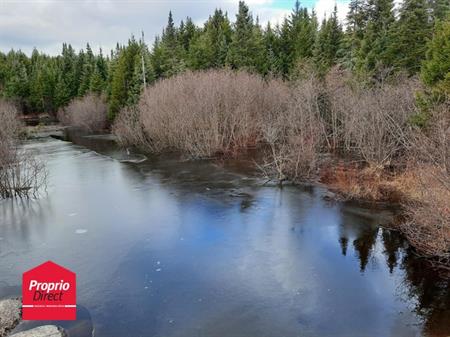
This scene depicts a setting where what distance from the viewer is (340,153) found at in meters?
24.9

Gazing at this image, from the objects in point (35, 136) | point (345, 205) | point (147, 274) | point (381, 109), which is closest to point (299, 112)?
point (381, 109)

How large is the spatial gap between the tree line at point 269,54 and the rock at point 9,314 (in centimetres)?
1463

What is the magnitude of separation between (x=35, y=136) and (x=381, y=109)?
40257 millimetres

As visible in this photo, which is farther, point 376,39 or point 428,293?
point 376,39

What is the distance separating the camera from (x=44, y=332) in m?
7.43

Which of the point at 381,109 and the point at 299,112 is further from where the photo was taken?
the point at 299,112

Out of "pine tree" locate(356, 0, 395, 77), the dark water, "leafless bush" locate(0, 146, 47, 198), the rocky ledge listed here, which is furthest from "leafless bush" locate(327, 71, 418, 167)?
"leafless bush" locate(0, 146, 47, 198)

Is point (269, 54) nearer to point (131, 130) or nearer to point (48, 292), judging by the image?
point (131, 130)

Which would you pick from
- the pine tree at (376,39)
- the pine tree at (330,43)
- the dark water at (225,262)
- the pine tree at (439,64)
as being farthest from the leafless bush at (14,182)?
the pine tree at (330,43)

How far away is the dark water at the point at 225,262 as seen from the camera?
804cm

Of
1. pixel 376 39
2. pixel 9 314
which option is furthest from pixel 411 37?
pixel 9 314

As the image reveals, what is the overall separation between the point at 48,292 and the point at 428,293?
831 cm

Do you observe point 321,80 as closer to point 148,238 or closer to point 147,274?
point 148,238

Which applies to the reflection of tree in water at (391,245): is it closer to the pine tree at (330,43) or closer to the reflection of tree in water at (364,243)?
the reflection of tree in water at (364,243)
